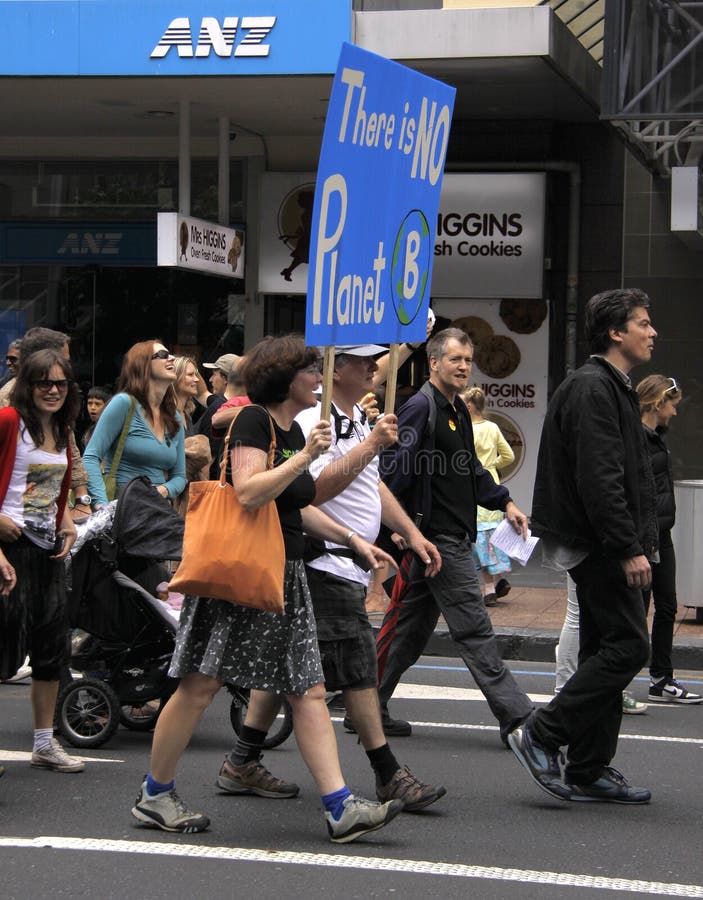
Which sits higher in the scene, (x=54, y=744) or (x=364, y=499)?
(x=364, y=499)

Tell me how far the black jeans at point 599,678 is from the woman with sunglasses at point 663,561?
7.95ft

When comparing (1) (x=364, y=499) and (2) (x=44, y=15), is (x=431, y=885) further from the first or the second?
(2) (x=44, y=15)

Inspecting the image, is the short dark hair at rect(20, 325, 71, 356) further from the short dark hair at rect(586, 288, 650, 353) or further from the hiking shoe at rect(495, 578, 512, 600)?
the hiking shoe at rect(495, 578, 512, 600)

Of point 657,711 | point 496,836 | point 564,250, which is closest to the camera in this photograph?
point 496,836

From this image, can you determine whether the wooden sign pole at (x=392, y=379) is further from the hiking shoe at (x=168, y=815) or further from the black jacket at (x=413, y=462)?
the hiking shoe at (x=168, y=815)

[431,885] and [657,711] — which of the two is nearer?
[431,885]

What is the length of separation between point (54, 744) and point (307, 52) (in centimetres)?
801

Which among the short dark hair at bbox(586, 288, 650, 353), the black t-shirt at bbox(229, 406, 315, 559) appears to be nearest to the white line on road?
the short dark hair at bbox(586, 288, 650, 353)

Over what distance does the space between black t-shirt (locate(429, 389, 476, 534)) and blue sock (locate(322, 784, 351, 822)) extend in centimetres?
187

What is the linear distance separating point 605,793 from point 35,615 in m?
2.46

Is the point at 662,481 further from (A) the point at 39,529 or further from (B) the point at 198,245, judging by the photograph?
(B) the point at 198,245

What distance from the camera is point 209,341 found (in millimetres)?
16078

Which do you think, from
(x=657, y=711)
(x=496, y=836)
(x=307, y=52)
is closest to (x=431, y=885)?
(x=496, y=836)

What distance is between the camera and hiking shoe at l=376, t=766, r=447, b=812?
17.1 feet
